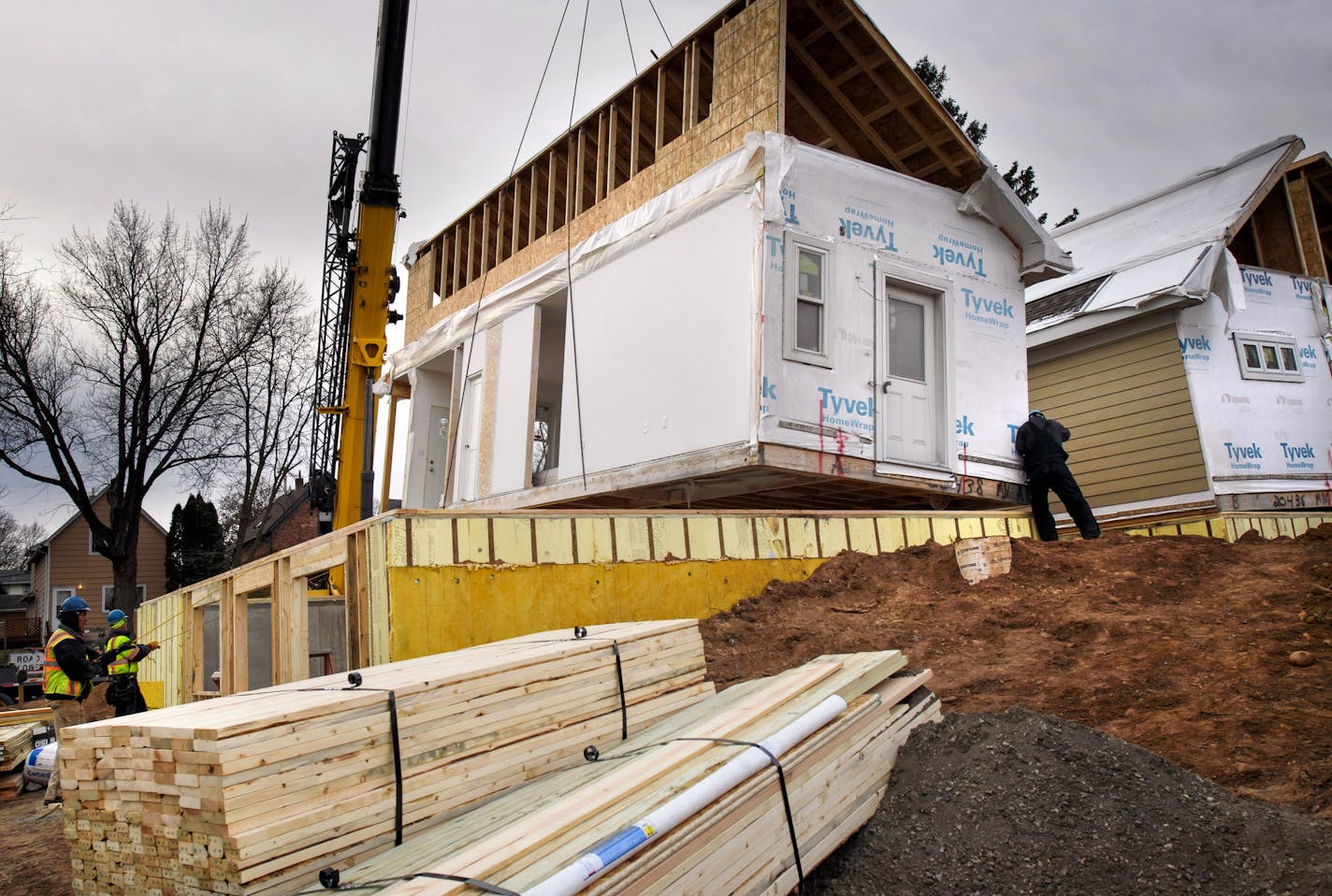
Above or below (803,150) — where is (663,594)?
below

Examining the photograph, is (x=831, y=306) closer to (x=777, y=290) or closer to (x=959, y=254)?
(x=777, y=290)

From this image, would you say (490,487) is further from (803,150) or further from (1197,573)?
(1197,573)

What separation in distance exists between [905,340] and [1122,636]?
5.50m

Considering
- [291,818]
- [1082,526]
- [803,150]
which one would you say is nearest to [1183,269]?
[1082,526]

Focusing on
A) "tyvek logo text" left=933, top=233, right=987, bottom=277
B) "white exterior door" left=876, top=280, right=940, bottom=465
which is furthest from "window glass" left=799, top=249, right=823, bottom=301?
"tyvek logo text" left=933, top=233, right=987, bottom=277

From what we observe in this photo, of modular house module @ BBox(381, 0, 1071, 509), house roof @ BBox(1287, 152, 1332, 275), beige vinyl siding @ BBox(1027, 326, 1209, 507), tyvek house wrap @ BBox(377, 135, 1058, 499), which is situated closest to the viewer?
tyvek house wrap @ BBox(377, 135, 1058, 499)

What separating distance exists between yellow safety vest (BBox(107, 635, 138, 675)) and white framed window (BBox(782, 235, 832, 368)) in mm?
8077

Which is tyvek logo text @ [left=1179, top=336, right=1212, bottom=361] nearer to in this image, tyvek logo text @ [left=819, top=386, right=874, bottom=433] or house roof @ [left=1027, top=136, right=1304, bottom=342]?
house roof @ [left=1027, top=136, right=1304, bottom=342]

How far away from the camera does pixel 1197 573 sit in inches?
309

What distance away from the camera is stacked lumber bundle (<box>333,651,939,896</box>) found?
11.4 feet

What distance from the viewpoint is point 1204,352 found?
1373 centimetres

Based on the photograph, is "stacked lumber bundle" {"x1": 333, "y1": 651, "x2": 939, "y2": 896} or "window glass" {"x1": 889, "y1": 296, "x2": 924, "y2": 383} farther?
"window glass" {"x1": 889, "y1": 296, "x2": 924, "y2": 383}

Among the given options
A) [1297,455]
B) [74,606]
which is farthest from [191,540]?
[1297,455]

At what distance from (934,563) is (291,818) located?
618cm
